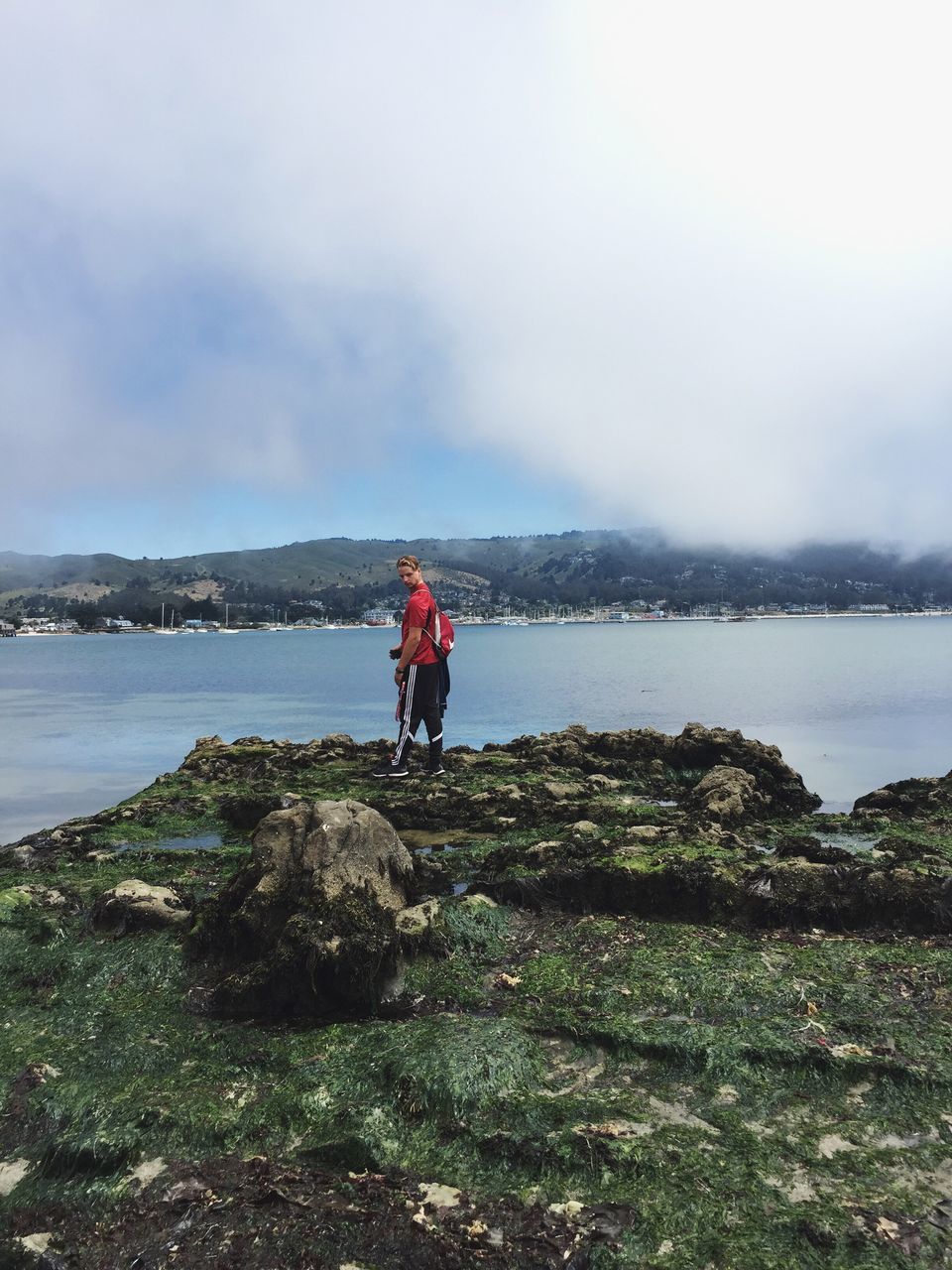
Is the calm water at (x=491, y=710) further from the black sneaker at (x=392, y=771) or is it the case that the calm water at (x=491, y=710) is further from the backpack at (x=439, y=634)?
the backpack at (x=439, y=634)

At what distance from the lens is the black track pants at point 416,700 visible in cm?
1416

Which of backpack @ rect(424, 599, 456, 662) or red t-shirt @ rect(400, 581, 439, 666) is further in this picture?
backpack @ rect(424, 599, 456, 662)

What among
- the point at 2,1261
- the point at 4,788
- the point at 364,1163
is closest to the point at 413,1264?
the point at 364,1163

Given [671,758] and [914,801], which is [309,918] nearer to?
[914,801]

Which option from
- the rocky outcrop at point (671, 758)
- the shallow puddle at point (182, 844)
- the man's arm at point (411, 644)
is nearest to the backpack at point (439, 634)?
the man's arm at point (411, 644)

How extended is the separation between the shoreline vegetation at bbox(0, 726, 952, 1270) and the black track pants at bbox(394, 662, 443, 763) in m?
4.84

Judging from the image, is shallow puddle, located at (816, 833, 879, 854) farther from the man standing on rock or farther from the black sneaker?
the black sneaker

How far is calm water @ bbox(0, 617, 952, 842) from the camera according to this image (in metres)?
21.6

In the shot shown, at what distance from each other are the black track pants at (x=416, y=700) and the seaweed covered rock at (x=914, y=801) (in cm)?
726

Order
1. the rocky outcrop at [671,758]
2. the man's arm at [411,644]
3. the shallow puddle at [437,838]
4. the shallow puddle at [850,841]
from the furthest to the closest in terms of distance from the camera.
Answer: the rocky outcrop at [671,758], the man's arm at [411,644], the shallow puddle at [437,838], the shallow puddle at [850,841]

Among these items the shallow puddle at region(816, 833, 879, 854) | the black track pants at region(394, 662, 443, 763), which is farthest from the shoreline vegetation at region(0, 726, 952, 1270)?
the black track pants at region(394, 662, 443, 763)

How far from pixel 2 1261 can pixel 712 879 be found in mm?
6010

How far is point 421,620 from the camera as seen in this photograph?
45.6 ft

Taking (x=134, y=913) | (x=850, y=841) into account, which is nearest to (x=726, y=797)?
(x=850, y=841)
